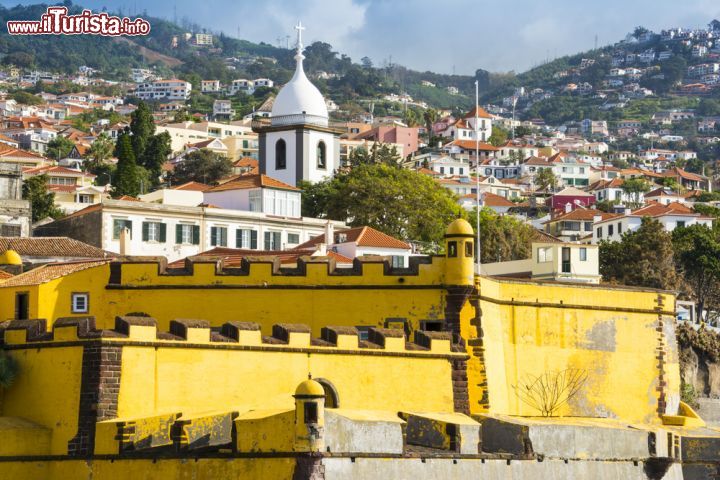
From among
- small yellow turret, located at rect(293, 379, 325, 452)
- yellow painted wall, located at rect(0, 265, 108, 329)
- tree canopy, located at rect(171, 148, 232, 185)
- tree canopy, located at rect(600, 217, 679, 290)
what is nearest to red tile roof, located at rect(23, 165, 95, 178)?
tree canopy, located at rect(171, 148, 232, 185)

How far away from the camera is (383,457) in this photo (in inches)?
1448

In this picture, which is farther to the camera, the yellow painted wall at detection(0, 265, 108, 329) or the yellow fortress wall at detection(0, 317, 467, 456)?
the yellow painted wall at detection(0, 265, 108, 329)

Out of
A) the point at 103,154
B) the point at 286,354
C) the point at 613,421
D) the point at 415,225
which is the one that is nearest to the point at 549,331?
the point at 613,421

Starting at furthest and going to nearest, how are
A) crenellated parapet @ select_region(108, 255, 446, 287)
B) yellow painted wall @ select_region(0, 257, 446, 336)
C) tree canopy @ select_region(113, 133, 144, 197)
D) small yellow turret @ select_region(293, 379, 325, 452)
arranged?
tree canopy @ select_region(113, 133, 144, 197)
crenellated parapet @ select_region(108, 255, 446, 287)
yellow painted wall @ select_region(0, 257, 446, 336)
small yellow turret @ select_region(293, 379, 325, 452)

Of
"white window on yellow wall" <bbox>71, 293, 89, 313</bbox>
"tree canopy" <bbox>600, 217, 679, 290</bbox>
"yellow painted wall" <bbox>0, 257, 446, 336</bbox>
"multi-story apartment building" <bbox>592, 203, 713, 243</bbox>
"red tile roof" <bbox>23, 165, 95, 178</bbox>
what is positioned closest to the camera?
"yellow painted wall" <bbox>0, 257, 446, 336</bbox>

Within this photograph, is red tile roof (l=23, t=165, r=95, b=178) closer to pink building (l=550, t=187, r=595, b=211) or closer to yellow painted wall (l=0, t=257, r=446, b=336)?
pink building (l=550, t=187, r=595, b=211)

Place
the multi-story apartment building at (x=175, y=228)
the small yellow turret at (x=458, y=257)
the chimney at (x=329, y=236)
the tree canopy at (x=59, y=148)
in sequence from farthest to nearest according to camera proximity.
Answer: the tree canopy at (x=59, y=148) < the multi-story apartment building at (x=175, y=228) < the chimney at (x=329, y=236) < the small yellow turret at (x=458, y=257)

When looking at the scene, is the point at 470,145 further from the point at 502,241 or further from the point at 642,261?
the point at 642,261

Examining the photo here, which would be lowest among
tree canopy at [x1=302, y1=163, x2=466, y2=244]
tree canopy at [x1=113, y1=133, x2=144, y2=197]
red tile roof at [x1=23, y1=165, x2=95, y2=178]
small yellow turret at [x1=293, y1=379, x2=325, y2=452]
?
small yellow turret at [x1=293, y1=379, x2=325, y2=452]

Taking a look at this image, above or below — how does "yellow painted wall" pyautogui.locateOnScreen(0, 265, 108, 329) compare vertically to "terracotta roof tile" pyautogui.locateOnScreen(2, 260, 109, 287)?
below

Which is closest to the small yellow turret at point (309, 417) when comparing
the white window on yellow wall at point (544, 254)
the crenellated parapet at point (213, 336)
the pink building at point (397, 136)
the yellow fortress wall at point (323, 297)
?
the crenellated parapet at point (213, 336)

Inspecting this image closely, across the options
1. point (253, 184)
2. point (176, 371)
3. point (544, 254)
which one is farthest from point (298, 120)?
point (176, 371)

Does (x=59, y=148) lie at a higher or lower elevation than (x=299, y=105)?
higher

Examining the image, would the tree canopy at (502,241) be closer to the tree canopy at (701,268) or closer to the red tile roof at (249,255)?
the tree canopy at (701,268)
